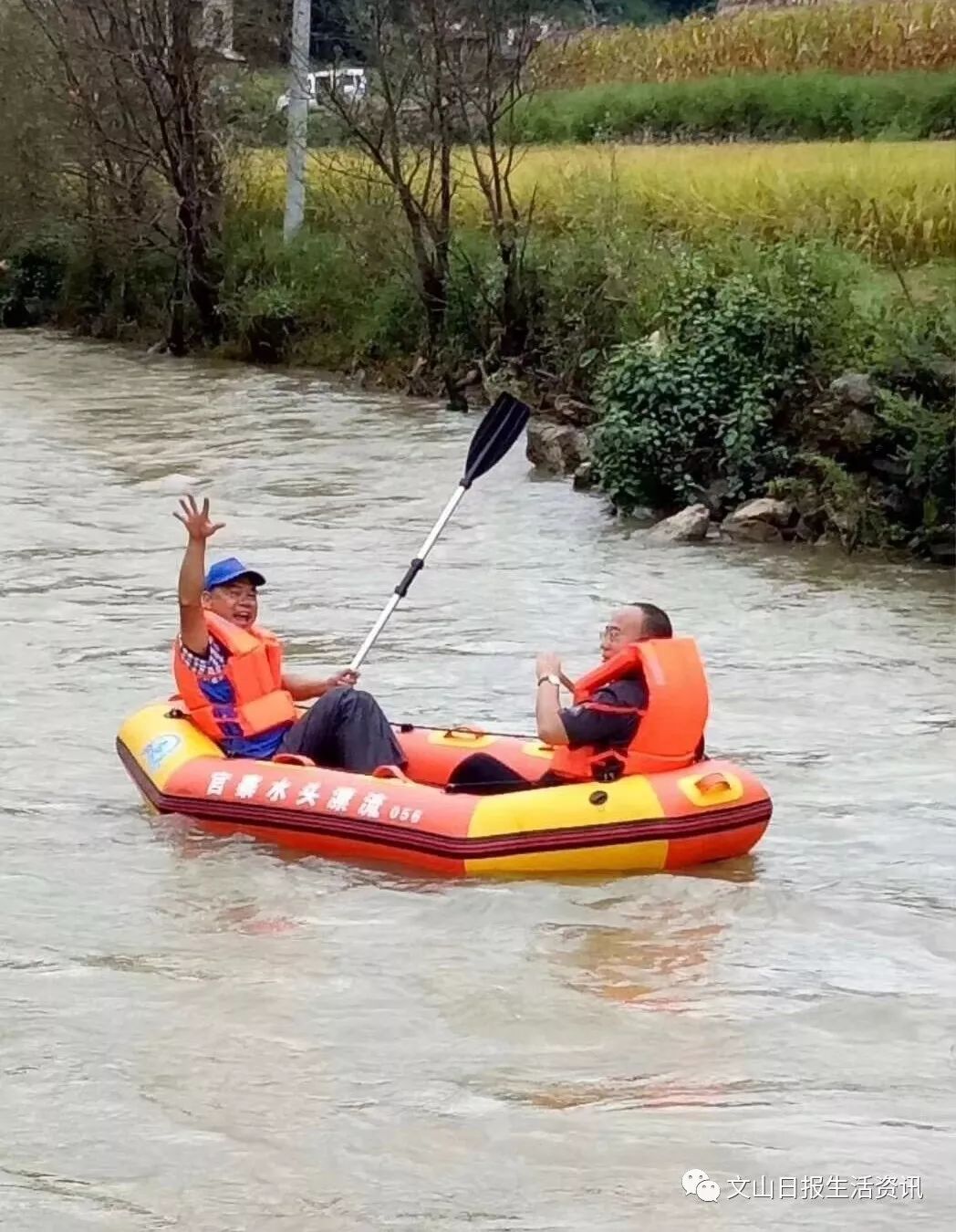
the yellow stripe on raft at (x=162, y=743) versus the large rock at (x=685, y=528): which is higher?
the yellow stripe on raft at (x=162, y=743)

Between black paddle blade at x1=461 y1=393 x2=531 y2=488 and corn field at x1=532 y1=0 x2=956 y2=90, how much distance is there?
12580 millimetres

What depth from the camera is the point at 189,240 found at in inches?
867

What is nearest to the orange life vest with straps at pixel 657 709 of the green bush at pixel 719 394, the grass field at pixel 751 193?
the green bush at pixel 719 394

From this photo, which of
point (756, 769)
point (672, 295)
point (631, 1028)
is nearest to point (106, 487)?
point (672, 295)

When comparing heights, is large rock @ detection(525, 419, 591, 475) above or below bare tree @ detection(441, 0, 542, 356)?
below

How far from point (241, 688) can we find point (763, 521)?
561 cm

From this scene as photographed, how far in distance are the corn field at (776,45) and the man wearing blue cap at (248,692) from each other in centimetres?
1471

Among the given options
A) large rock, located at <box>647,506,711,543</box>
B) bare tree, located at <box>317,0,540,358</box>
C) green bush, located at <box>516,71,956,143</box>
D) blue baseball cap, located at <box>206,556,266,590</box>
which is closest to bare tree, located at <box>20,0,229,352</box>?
bare tree, located at <box>317,0,540,358</box>

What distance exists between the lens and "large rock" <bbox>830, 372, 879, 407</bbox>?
40.8 ft

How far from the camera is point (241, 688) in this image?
766cm

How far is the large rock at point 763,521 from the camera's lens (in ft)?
41.3

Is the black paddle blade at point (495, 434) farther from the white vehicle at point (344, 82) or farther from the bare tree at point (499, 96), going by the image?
the white vehicle at point (344, 82)

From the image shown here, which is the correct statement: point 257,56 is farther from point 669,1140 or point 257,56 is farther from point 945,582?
point 669,1140

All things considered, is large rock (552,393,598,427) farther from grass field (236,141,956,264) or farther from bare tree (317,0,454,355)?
bare tree (317,0,454,355)
